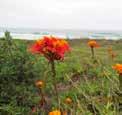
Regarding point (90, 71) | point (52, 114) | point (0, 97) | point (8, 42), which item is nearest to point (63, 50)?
point (52, 114)

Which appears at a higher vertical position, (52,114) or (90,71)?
(52,114)

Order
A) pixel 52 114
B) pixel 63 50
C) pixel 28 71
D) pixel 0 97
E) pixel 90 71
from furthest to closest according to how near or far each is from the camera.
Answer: pixel 90 71 < pixel 28 71 < pixel 0 97 < pixel 63 50 < pixel 52 114

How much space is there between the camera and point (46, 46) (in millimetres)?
3602

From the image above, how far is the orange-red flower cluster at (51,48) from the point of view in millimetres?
3574

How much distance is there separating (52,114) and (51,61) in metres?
0.64

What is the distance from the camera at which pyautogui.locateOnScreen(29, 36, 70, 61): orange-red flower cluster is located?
3.57 meters

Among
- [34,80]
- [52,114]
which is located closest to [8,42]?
[34,80]

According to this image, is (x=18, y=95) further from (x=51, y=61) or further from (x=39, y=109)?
(x=51, y=61)

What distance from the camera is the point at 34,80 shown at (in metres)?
6.62

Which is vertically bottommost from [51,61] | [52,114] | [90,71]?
[90,71]

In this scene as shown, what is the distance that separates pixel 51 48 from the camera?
3.58m

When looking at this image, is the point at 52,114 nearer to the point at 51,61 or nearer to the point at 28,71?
the point at 51,61

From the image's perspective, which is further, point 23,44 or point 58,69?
point 58,69

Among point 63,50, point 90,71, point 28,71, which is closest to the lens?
point 63,50
